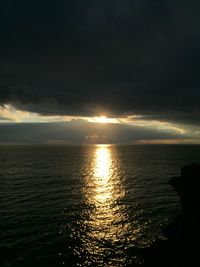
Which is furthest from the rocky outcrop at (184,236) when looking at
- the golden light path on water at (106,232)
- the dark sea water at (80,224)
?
the golden light path on water at (106,232)

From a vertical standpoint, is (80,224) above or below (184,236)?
below

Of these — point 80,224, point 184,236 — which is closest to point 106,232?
point 80,224

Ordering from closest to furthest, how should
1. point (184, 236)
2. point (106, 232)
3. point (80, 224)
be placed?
point (184, 236) < point (106, 232) < point (80, 224)

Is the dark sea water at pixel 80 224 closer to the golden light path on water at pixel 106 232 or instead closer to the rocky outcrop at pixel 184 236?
the golden light path on water at pixel 106 232

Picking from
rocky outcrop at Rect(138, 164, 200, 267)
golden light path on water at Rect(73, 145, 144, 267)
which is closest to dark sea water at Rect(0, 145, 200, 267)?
golden light path on water at Rect(73, 145, 144, 267)

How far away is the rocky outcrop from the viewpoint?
90.4ft

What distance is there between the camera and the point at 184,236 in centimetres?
3469

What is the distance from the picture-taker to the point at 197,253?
1129 inches

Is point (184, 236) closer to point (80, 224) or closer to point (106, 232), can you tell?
point (106, 232)

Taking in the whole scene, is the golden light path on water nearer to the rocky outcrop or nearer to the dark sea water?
the dark sea water

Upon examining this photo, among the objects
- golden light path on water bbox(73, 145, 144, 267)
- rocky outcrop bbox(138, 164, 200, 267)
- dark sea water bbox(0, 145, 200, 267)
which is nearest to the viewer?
rocky outcrop bbox(138, 164, 200, 267)

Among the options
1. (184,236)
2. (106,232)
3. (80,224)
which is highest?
(184,236)

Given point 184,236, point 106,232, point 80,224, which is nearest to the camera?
point 184,236

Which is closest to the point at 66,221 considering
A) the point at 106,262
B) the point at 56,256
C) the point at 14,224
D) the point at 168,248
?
the point at 14,224
